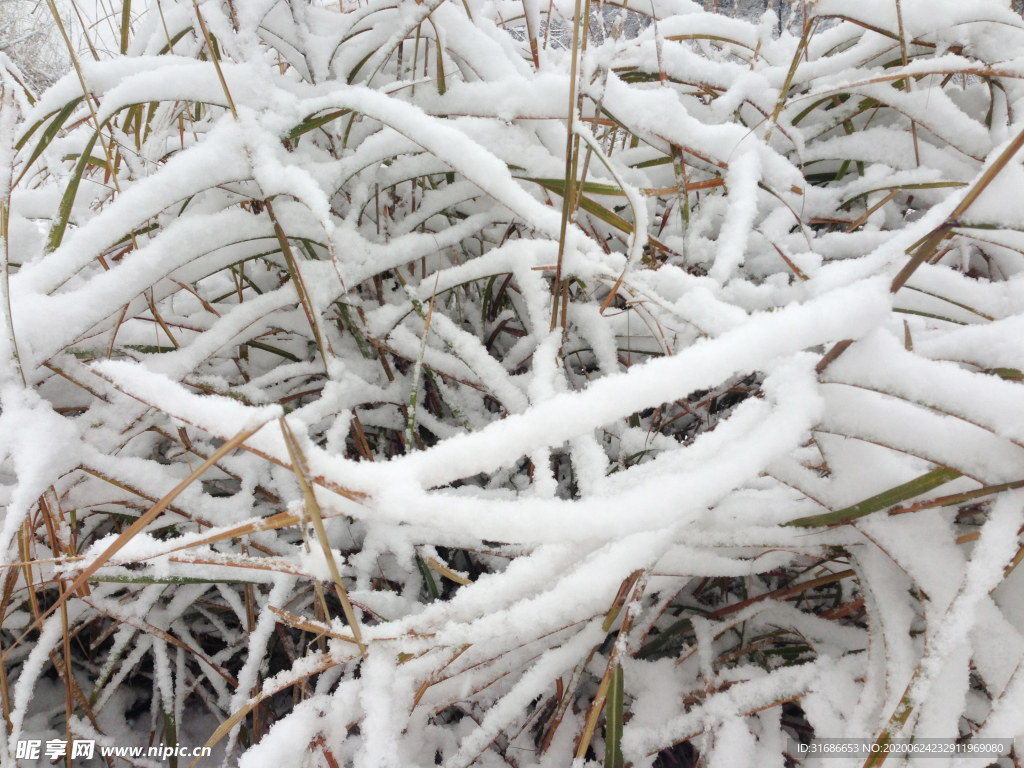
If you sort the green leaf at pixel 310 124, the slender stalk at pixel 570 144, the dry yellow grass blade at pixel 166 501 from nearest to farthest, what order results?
the dry yellow grass blade at pixel 166 501
the slender stalk at pixel 570 144
the green leaf at pixel 310 124

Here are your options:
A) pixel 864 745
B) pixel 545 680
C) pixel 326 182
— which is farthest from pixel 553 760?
pixel 326 182

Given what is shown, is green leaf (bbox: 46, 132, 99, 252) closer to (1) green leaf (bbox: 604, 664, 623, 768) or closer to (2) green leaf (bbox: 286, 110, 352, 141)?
(2) green leaf (bbox: 286, 110, 352, 141)

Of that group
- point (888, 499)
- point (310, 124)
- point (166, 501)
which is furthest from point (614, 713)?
point (310, 124)

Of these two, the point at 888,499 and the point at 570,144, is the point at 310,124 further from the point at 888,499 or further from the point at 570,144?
the point at 888,499

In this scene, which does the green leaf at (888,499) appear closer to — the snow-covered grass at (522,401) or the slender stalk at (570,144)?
the snow-covered grass at (522,401)

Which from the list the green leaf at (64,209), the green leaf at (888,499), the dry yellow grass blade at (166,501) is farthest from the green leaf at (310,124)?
the green leaf at (888,499)

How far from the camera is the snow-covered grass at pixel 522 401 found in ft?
1.12

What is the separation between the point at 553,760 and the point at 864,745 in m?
0.27

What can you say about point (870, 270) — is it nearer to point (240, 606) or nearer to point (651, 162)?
point (651, 162)

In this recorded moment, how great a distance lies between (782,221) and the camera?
660mm

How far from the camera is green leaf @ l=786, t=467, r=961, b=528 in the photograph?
35 centimetres

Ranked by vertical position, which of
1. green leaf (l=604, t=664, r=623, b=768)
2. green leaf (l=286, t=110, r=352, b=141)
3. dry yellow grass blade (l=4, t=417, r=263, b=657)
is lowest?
green leaf (l=604, t=664, r=623, b=768)

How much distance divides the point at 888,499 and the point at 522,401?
0.33m

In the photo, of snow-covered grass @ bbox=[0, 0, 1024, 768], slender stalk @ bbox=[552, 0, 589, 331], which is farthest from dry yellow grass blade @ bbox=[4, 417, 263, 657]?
slender stalk @ bbox=[552, 0, 589, 331]
